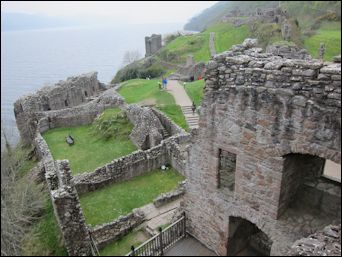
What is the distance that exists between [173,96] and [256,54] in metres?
21.6

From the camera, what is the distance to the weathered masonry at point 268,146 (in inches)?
292

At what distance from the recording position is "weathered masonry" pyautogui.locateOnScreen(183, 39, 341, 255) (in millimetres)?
7406

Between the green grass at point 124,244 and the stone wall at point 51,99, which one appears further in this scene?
the stone wall at point 51,99

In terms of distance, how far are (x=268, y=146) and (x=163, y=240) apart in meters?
5.48

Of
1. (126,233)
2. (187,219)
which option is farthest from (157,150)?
(187,219)

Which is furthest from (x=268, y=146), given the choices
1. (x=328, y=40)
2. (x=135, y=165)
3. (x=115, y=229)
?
(x=328, y=40)

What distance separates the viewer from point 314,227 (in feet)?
27.9

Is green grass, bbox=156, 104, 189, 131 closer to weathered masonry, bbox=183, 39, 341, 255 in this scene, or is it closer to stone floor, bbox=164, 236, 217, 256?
stone floor, bbox=164, 236, 217, 256

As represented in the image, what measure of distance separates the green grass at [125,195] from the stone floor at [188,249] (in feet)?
14.8

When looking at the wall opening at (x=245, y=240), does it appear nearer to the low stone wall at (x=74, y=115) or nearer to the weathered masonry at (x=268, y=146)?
the weathered masonry at (x=268, y=146)

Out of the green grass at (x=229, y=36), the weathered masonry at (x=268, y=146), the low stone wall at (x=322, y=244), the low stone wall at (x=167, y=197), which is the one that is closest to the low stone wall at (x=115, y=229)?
the low stone wall at (x=167, y=197)

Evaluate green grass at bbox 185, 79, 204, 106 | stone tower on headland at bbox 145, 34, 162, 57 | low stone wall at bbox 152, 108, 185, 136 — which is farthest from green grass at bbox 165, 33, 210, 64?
low stone wall at bbox 152, 108, 185, 136

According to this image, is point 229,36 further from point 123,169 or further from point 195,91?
point 123,169

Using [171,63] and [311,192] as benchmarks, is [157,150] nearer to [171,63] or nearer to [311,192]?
[311,192]
